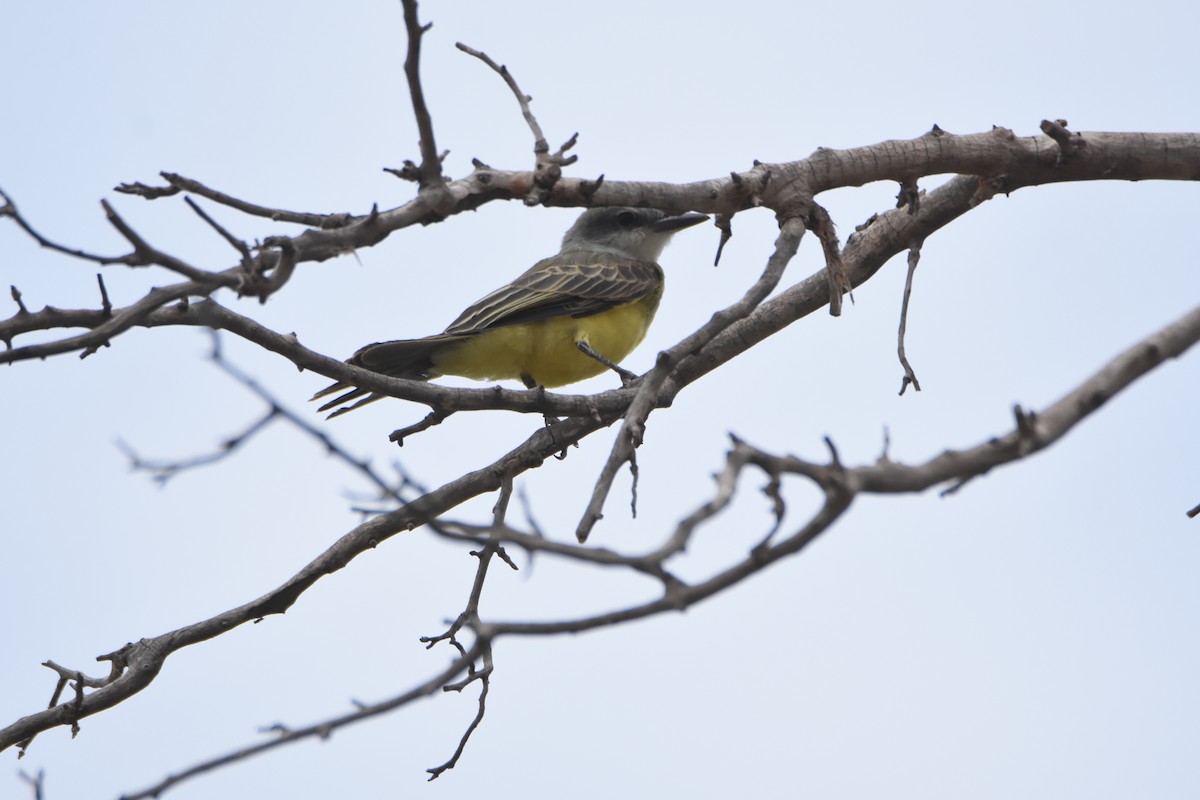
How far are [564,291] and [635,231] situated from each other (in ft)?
6.54

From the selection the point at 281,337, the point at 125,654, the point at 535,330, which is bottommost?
the point at 125,654

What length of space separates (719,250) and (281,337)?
2035 millimetres

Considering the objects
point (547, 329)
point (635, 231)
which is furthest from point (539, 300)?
point (635, 231)

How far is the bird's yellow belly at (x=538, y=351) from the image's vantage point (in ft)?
27.6

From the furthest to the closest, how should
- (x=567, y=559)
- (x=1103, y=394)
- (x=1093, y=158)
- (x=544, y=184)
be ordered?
(x=1093, y=158)
(x=544, y=184)
(x=1103, y=394)
(x=567, y=559)

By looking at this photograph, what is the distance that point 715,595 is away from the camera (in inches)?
102

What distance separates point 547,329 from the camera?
28.6ft

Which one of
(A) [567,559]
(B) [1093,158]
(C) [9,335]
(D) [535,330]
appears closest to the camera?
(A) [567,559]

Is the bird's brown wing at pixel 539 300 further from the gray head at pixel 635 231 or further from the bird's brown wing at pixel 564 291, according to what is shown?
the gray head at pixel 635 231

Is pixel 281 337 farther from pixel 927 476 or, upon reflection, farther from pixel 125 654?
pixel 927 476

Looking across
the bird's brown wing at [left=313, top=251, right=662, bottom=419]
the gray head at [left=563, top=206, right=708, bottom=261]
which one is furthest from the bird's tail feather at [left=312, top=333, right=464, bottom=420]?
the gray head at [left=563, top=206, right=708, bottom=261]

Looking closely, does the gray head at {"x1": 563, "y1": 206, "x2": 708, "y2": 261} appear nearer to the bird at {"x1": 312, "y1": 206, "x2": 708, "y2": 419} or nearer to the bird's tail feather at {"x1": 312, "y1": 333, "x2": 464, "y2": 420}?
the bird at {"x1": 312, "y1": 206, "x2": 708, "y2": 419}

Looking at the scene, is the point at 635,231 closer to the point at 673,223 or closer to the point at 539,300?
the point at 673,223

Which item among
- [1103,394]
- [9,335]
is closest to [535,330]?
[9,335]
